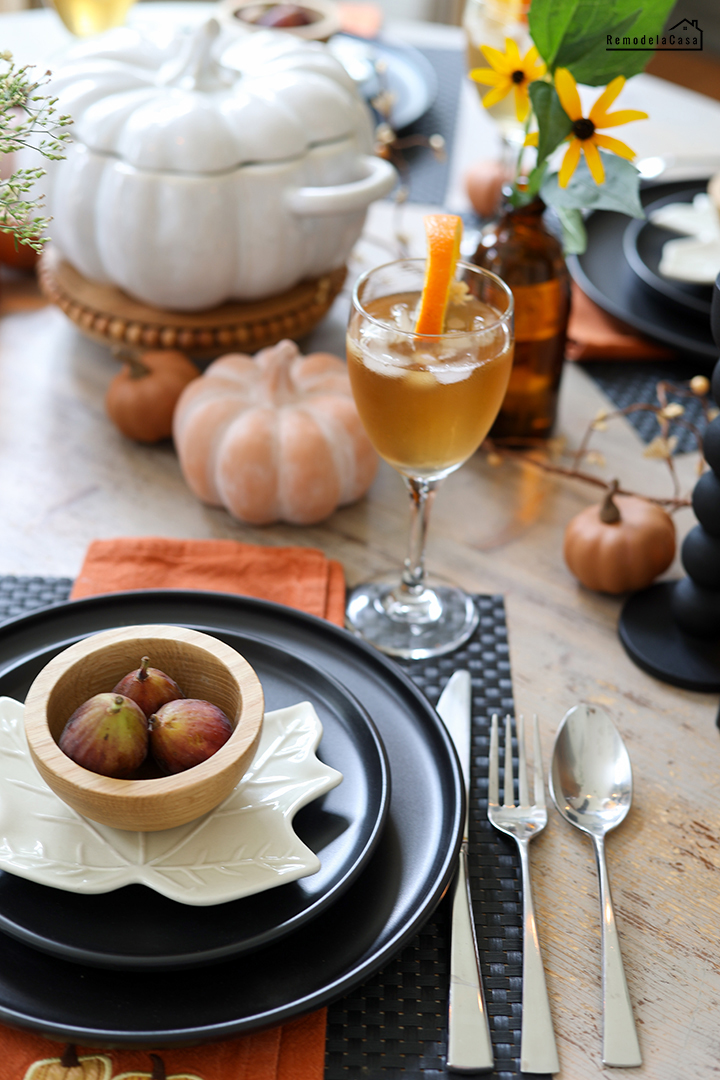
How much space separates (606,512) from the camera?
35.6 inches

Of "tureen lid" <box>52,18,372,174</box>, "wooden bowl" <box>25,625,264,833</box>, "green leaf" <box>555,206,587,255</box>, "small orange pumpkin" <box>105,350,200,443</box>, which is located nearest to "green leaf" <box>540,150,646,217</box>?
"green leaf" <box>555,206,587,255</box>

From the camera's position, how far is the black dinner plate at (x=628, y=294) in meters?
1.21

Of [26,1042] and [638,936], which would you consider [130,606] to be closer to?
[26,1042]

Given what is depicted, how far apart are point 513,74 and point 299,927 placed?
805 millimetres

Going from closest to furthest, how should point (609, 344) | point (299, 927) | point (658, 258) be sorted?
point (299, 927) < point (609, 344) < point (658, 258)

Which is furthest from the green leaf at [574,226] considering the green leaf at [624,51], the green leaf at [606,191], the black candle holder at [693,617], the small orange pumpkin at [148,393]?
the small orange pumpkin at [148,393]

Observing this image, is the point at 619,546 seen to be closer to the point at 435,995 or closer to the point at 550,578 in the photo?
the point at 550,578

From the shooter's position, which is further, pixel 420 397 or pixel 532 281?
pixel 532 281

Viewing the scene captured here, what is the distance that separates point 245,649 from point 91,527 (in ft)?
1.05

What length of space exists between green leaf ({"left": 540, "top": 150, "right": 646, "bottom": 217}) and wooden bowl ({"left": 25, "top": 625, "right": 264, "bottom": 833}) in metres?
0.57

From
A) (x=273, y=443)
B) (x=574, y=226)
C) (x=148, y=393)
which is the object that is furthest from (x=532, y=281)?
(x=148, y=393)

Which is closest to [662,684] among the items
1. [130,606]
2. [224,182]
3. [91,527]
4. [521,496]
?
[521,496]

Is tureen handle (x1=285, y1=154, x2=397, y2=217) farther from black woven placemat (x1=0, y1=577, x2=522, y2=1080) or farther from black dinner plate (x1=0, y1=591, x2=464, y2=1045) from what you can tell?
black woven placemat (x1=0, y1=577, x2=522, y2=1080)

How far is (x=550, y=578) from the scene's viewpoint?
959 mm
